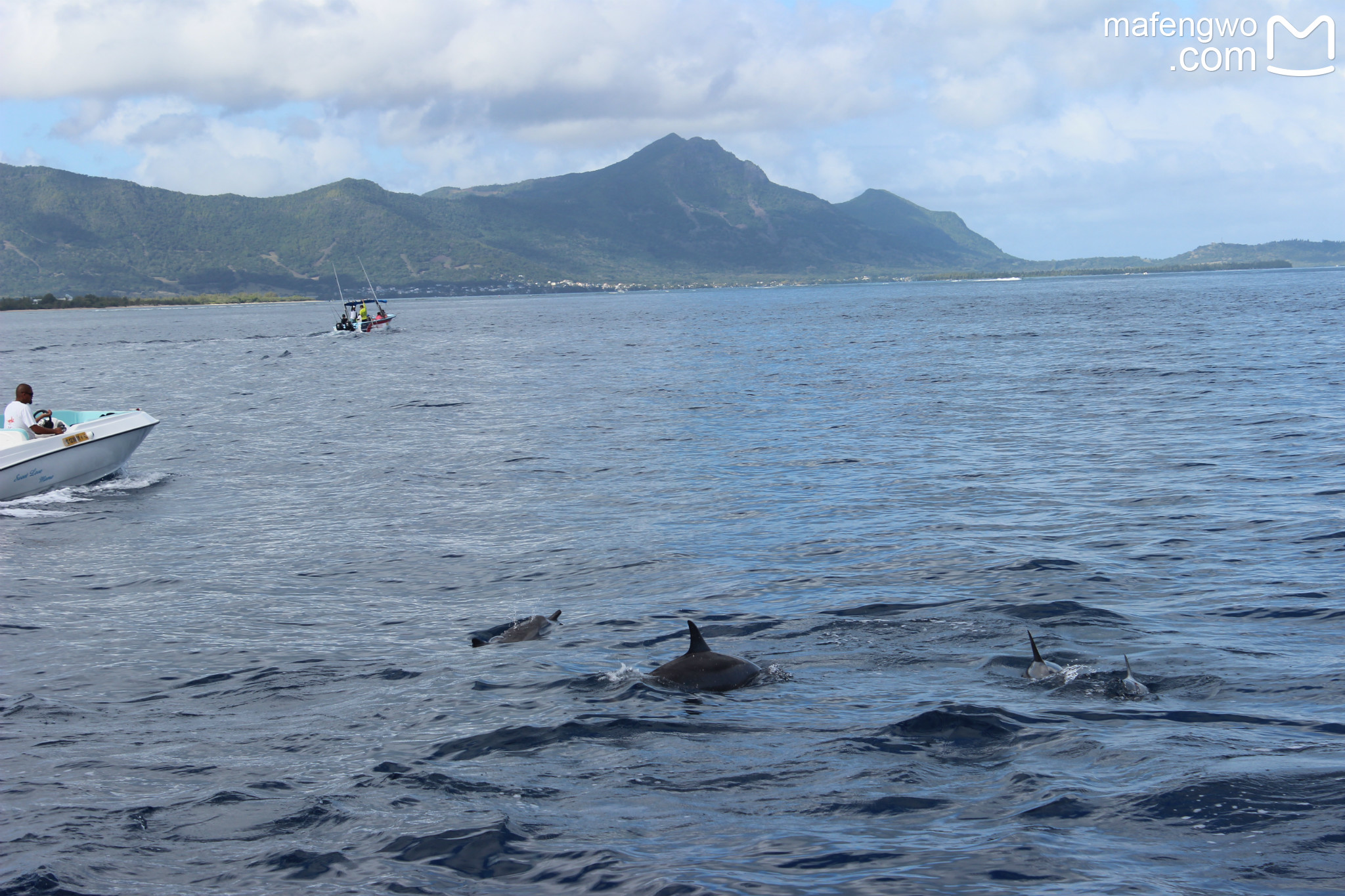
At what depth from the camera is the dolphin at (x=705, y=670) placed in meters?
11.7

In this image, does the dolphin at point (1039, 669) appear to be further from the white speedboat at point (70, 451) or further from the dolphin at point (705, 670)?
the white speedboat at point (70, 451)

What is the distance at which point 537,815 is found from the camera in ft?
28.9

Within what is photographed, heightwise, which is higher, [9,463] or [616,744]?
[9,463]

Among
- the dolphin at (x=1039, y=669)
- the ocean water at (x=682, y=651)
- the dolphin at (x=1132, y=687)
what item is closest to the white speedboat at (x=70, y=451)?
the ocean water at (x=682, y=651)

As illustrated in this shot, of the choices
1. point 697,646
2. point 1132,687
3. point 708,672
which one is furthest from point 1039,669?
point 697,646

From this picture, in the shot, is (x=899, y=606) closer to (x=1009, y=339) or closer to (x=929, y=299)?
(x=1009, y=339)

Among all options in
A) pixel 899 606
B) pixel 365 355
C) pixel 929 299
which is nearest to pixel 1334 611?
pixel 899 606

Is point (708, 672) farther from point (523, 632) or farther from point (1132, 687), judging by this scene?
point (1132, 687)

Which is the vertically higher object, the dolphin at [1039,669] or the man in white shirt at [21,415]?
the man in white shirt at [21,415]

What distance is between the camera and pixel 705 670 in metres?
11.8

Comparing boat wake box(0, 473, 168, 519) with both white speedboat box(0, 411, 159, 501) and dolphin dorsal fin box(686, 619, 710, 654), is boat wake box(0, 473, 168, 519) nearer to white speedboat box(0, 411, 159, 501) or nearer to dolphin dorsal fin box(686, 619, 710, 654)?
white speedboat box(0, 411, 159, 501)

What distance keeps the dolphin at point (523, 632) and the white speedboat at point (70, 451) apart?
15.9 meters

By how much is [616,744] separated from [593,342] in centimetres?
7905

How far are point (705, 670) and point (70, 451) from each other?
20.0m
